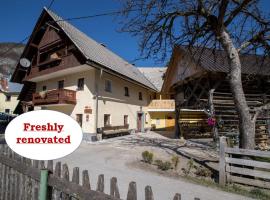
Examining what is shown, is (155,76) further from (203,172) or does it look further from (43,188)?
(43,188)

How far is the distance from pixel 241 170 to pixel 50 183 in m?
5.57

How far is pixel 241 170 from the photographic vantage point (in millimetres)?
6684

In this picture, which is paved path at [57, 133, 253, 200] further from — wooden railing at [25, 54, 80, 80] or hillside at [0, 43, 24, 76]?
hillside at [0, 43, 24, 76]

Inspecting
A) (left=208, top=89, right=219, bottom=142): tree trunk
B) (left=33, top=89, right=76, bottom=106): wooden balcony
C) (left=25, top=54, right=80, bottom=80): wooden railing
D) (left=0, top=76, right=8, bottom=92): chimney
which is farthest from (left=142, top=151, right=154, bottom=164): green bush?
(left=0, top=76, right=8, bottom=92): chimney

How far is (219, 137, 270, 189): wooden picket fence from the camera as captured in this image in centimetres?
636

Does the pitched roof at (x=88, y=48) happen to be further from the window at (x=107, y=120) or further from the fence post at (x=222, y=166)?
the fence post at (x=222, y=166)

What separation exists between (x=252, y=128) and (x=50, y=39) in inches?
744

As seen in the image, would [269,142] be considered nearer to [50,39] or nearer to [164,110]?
[164,110]

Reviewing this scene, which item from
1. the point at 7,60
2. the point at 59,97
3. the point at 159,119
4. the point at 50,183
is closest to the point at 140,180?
the point at 50,183

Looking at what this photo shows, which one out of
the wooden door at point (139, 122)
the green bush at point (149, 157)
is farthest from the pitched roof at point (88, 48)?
the green bush at point (149, 157)

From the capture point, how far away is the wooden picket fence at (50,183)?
248 cm

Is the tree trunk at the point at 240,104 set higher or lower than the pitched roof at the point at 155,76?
lower

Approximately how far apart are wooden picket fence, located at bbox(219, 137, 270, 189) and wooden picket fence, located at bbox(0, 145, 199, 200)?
190 inches

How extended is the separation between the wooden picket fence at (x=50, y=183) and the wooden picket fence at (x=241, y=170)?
4819 mm
